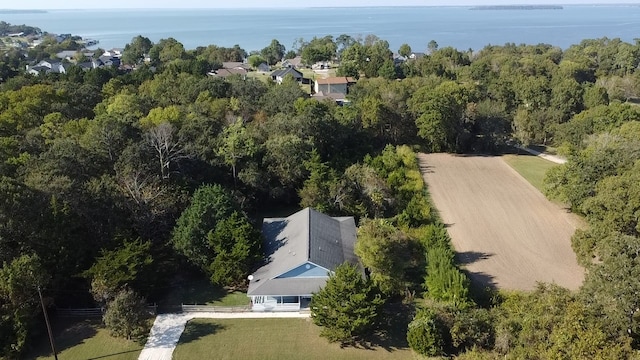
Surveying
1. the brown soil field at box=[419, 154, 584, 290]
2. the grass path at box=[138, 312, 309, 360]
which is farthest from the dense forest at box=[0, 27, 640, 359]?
the brown soil field at box=[419, 154, 584, 290]

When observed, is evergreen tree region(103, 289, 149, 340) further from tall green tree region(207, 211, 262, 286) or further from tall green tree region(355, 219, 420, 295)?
tall green tree region(355, 219, 420, 295)

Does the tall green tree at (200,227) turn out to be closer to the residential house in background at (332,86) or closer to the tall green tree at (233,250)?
the tall green tree at (233,250)

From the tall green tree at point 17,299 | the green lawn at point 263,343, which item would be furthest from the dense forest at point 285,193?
the green lawn at point 263,343

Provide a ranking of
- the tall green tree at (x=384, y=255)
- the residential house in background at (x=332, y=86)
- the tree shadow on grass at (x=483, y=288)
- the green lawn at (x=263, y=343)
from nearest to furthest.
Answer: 1. the green lawn at (x=263, y=343)
2. the tall green tree at (x=384, y=255)
3. the tree shadow on grass at (x=483, y=288)
4. the residential house in background at (x=332, y=86)

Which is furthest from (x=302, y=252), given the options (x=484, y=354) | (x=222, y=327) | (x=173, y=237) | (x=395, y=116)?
(x=395, y=116)

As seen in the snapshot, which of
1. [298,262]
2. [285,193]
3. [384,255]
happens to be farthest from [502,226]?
[298,262]

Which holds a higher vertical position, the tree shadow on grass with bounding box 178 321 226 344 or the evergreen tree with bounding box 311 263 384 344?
the evergreen tree with bounding box 311 263 384 344
